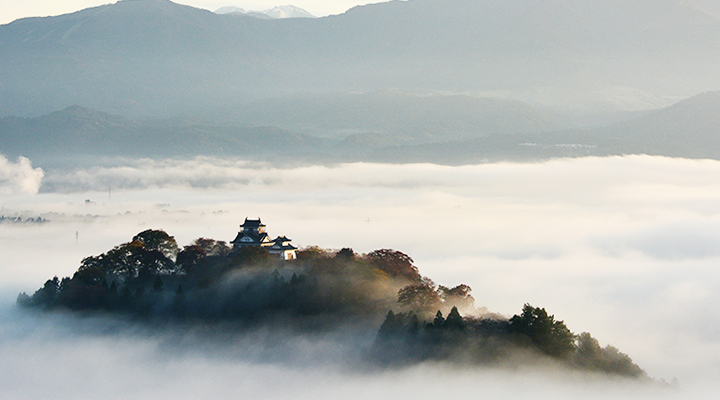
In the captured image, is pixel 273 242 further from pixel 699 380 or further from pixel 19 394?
pixel 699 380

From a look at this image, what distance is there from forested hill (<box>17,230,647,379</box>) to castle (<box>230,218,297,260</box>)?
1758 millimetres

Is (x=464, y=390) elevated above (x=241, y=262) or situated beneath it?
situated beneath

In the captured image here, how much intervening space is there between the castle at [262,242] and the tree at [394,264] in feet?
38.3

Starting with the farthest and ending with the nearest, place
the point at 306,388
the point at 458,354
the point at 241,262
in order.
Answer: the point at 241,262
the point at 306,388
the point at 458,354

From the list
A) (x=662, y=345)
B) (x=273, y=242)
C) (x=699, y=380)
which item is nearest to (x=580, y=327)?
(x=662, y=345)

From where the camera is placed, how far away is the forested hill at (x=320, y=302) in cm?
10850

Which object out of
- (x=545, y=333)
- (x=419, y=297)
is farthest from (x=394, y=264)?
(x=545, y=333)

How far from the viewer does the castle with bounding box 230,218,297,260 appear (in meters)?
136

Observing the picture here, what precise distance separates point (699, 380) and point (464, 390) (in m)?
52.4

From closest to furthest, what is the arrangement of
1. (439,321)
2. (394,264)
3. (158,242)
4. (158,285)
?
(439,321) < (158,285) < (394,264) < (158,242)

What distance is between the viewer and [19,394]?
13700 cm

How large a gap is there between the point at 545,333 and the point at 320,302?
29.4m

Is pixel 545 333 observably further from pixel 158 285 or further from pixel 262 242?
pixel 158 285

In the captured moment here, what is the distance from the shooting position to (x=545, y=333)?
10662 cm
